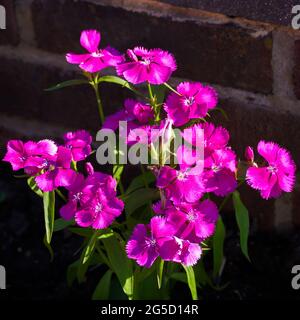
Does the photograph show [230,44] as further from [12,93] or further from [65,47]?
[12,93]

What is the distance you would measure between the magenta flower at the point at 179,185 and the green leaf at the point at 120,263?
187mm

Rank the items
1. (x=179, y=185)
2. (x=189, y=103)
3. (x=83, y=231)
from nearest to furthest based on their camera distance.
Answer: (x=179, y=185), (x=189, y=103), (x=83, y=231)

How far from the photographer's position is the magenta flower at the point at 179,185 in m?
1.22

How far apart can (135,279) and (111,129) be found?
268mm

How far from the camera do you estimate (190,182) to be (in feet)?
4.03

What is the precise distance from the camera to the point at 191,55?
1611 millimetres

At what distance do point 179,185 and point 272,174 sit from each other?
16cm

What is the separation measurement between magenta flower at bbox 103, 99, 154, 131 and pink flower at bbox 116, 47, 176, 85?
0.06 metres

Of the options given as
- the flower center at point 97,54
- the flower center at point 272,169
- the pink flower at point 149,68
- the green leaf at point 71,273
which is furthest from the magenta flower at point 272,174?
the green leaf at point 71,273

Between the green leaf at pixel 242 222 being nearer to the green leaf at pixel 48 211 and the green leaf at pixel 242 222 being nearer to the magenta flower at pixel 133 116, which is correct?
the magenta flower at pixel 133 116

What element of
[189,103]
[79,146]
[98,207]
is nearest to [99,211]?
[98,207]

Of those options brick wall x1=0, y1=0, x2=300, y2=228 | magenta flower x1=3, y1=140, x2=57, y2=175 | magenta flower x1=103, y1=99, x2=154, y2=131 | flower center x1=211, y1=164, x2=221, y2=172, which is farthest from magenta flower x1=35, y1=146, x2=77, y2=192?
brick wall x1=0, y1=0, x2=300, y2=228

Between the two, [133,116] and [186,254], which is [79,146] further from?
[186,254]

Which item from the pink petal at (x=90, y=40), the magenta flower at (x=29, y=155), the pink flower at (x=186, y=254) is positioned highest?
the pink petal at (x=90, y=40)
